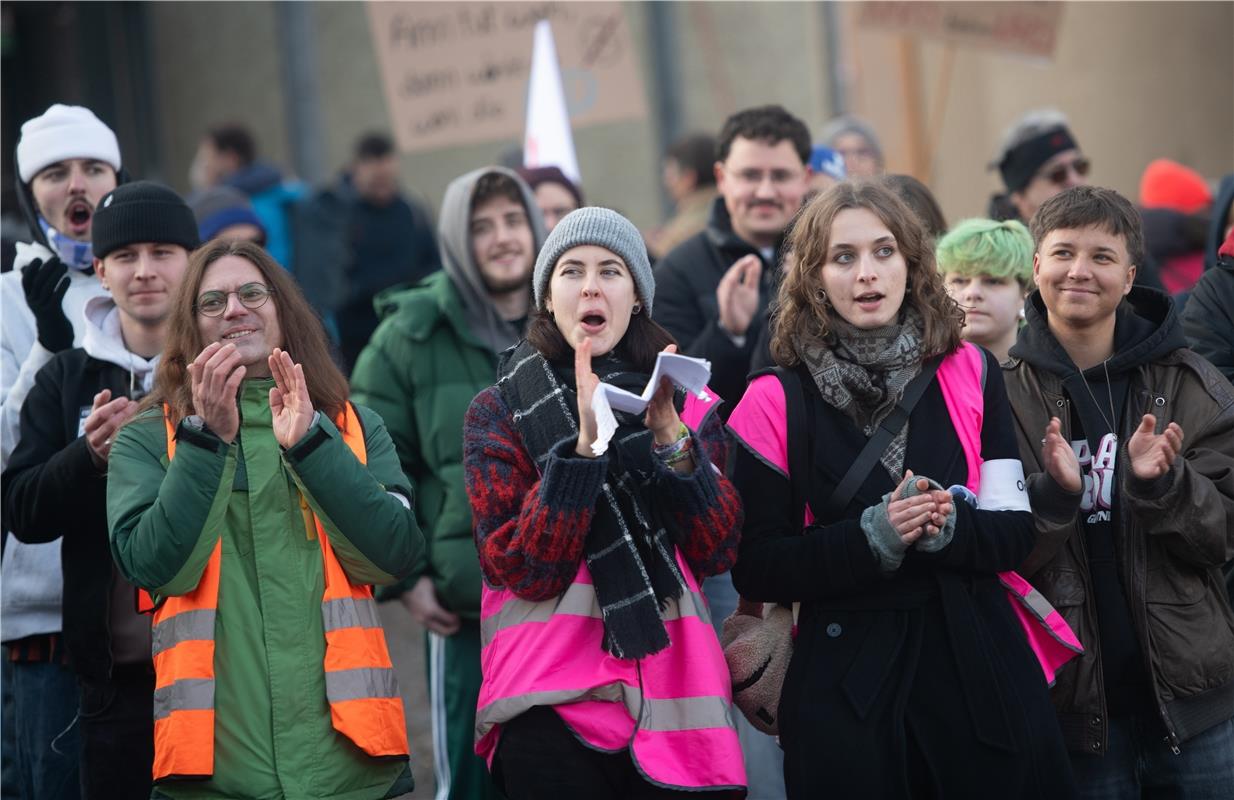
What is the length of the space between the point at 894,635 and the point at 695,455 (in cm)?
64

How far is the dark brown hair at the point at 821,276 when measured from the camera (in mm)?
4125

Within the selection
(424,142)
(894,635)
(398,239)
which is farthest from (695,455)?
(398,239)

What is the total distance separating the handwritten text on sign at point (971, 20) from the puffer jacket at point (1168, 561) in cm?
439

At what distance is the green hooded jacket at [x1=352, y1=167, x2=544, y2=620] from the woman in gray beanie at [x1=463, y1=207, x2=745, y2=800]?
3.94 feet

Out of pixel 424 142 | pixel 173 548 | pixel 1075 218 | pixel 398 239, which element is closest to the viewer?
pixel 173 548

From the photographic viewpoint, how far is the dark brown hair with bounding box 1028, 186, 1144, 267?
172 inches

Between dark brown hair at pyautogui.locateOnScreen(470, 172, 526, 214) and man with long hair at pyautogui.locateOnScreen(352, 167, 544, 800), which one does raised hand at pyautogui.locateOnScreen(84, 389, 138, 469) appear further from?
dark brown hair at pyautogui.locateOnScreen(470, 172, 526, 214)

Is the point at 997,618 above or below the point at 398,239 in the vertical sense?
below

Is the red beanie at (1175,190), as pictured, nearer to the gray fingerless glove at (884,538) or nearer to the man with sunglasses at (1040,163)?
the man with sunglasses at (1040,163)

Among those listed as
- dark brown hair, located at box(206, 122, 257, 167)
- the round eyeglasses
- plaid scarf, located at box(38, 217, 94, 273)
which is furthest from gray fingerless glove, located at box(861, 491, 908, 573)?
dark brown hair, located at box(206, 122, 257, 167)

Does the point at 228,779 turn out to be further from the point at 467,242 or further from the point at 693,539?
the point at 467,242

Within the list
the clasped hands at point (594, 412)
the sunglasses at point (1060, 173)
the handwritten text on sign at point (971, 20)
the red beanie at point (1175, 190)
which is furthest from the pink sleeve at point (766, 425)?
the handwritten text on sign at point (971, 20)

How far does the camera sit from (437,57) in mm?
7805

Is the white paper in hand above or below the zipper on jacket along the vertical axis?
above
